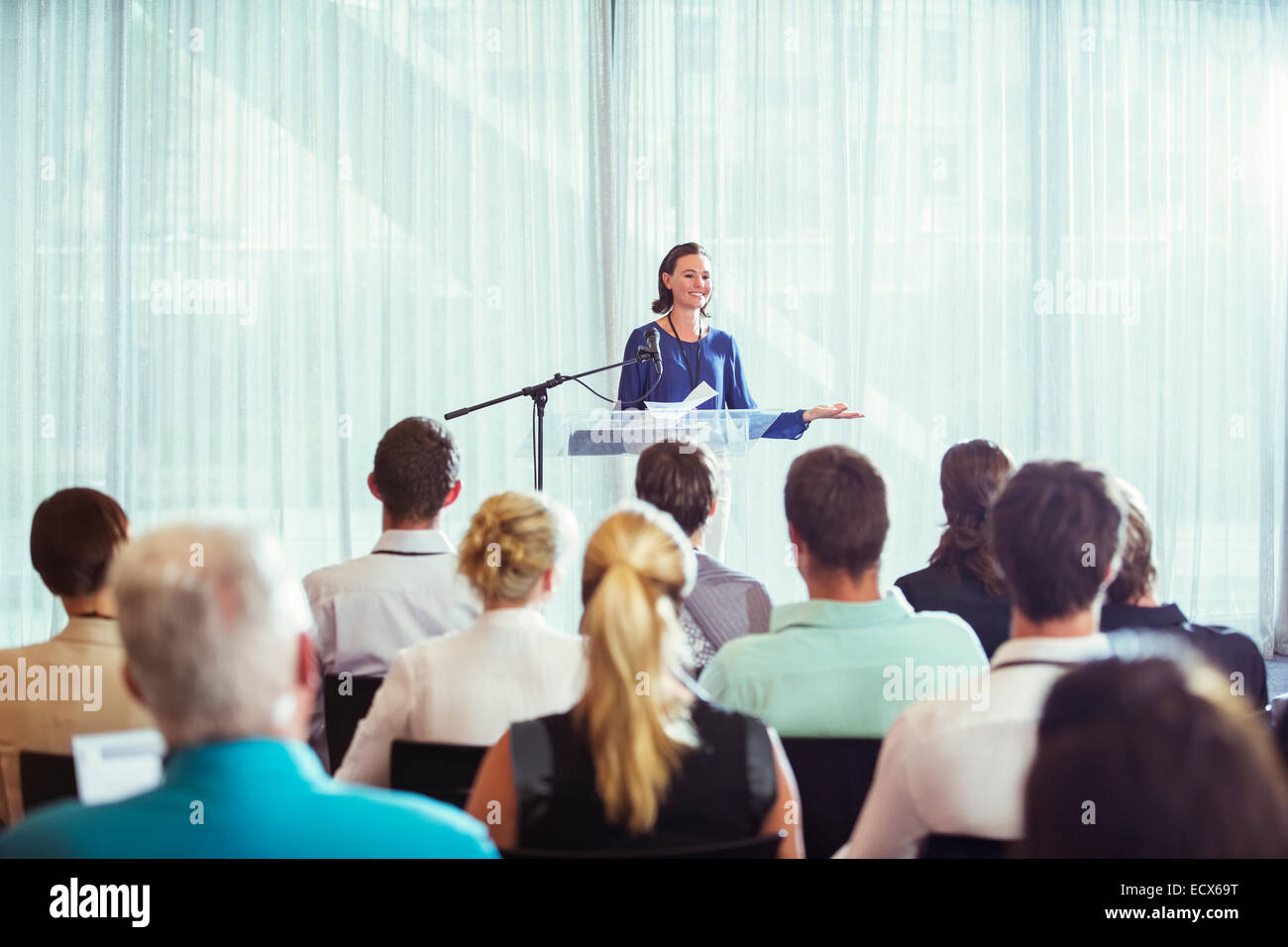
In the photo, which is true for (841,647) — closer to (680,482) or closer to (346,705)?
(680,482)

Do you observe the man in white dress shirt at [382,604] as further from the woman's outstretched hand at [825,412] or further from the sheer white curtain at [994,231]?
the sheer white curtain at [994,231]

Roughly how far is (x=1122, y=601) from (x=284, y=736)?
1.53 m

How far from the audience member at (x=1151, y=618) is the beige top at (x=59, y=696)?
1.58 meters

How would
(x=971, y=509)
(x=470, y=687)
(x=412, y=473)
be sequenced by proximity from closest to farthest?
(x=470, y=687)
(x=412, y=473)
(x=971, y=509)

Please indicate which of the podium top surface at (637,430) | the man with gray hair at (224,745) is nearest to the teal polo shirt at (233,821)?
the man with gray hair at (224,745)

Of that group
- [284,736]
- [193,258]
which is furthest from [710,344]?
[284,736]

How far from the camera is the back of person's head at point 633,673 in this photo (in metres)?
1.27

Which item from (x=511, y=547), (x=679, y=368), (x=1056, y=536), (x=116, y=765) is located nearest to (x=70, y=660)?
(x=116, y=765)

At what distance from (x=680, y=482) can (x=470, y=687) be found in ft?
2.64

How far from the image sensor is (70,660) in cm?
180

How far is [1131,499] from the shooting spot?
75.2 inches

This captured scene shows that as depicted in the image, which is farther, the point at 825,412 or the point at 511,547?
the point at 825,412
